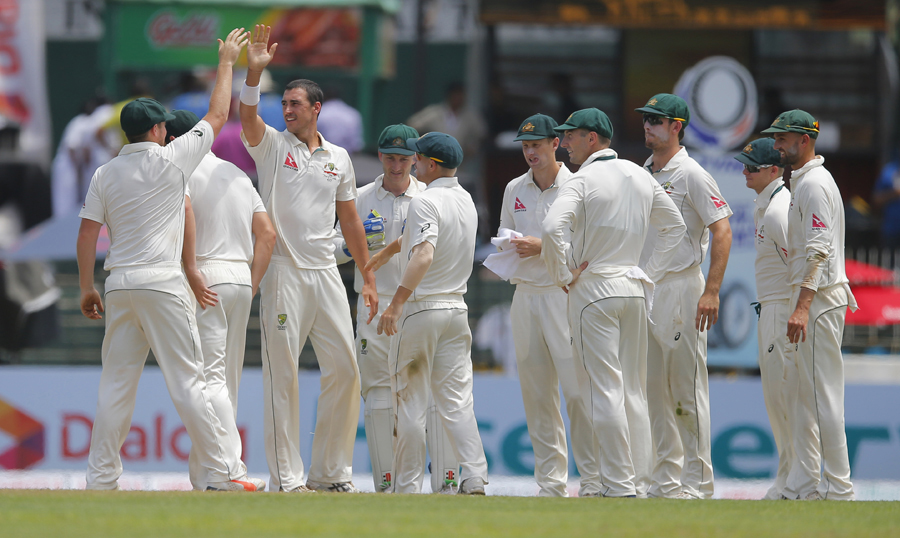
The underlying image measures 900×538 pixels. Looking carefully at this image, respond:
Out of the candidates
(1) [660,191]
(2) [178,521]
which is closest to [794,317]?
(1) [660,191]

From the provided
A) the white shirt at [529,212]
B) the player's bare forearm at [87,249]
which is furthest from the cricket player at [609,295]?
the player's bare forearm at [87,249]

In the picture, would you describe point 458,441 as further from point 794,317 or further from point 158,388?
point 158,388

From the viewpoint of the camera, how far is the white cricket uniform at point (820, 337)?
21.9 ft

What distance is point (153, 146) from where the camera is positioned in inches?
247

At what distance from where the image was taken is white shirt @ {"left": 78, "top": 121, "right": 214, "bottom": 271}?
6215 mm

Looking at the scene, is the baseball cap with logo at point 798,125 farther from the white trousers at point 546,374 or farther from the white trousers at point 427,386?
the white trousers at point 427,386

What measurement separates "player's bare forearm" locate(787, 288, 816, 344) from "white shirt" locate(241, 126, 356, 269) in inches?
105

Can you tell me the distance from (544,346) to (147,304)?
2307 mm

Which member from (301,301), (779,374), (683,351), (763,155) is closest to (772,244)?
(763,155)

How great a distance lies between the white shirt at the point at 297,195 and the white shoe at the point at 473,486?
150 centimetres

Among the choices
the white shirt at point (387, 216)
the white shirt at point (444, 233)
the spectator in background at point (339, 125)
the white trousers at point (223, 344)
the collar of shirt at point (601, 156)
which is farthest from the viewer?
the spectator in background at point (339, 125)

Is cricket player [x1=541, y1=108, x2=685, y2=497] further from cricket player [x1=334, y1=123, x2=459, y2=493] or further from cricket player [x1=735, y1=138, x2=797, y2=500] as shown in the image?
cricket player [x1=735, y1=138, x2=797, y2=500]

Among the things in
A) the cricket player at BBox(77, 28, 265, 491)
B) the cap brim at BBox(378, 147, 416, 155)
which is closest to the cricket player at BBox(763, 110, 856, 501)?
the cap brim at BBox(378, 147, 416, 155)

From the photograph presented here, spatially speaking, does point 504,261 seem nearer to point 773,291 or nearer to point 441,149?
point 441,149
